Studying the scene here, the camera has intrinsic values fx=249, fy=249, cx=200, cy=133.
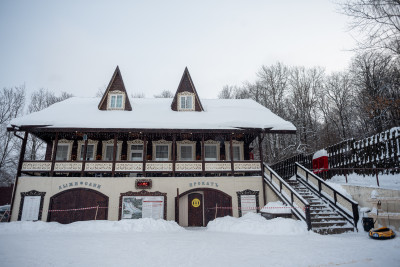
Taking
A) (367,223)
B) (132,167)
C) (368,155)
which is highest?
(368,155)

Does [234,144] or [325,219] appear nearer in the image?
[325,219]

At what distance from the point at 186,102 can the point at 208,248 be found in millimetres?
12971

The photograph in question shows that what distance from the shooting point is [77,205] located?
15.5 meters

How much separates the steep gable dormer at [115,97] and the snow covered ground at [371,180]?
1548 cm

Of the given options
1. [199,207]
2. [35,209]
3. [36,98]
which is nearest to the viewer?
[35,209]

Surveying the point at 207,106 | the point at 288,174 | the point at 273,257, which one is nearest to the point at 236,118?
the point at 207,106

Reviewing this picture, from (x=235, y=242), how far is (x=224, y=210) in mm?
6410

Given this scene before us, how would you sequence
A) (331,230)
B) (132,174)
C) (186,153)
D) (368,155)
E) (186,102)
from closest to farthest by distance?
(331,230)
(368,155)
(132,174)
(186,153)
(186,102)

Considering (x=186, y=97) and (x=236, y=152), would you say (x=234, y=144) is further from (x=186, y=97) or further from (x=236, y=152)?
(x=186, y=97)

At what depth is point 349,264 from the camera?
6844 mm

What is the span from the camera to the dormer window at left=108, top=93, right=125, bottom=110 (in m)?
19.5

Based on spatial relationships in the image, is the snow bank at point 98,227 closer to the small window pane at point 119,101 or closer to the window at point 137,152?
the window at point 137,152

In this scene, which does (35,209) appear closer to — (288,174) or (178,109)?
(178,109)

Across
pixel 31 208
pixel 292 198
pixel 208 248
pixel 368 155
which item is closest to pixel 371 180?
pixel 368 155
